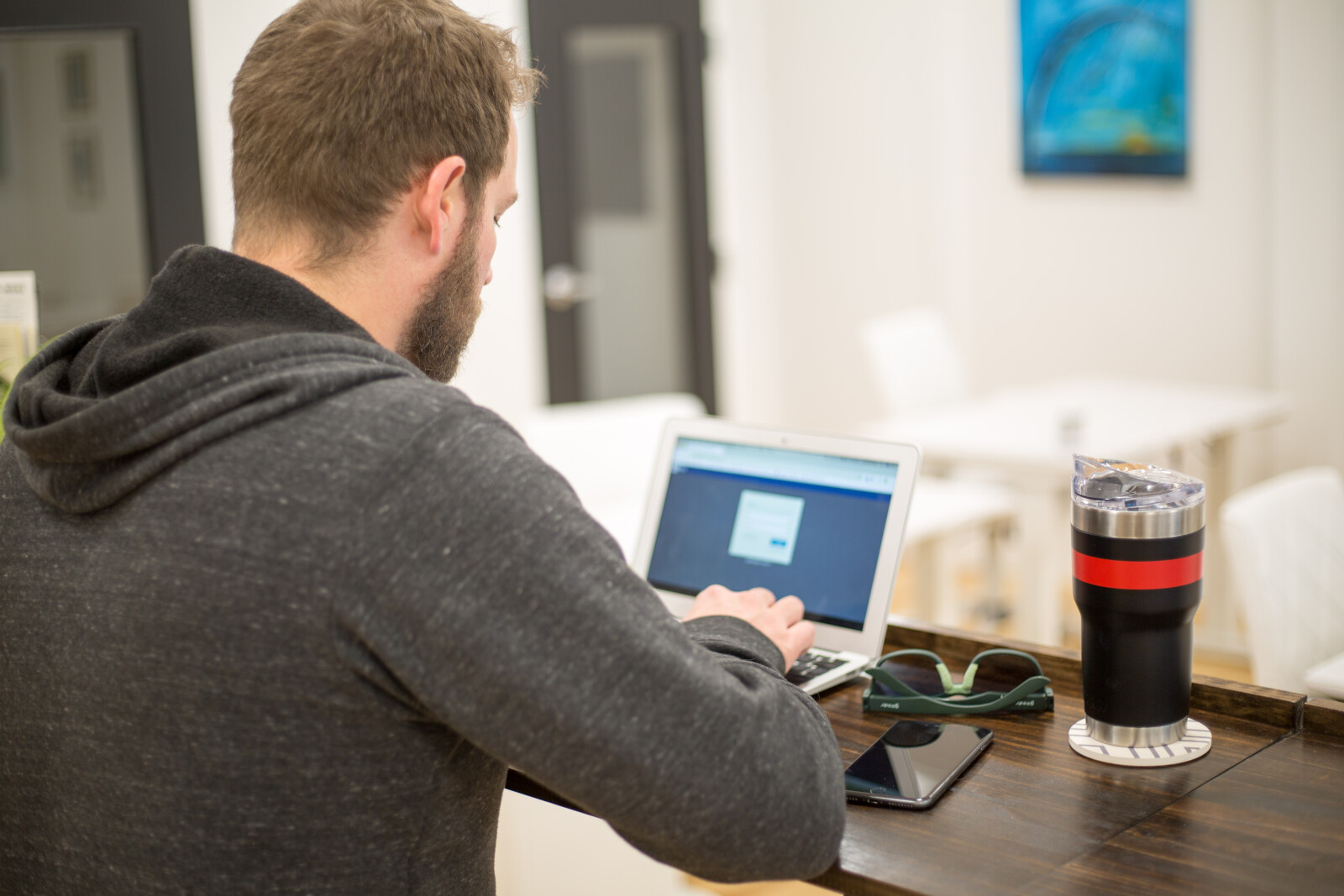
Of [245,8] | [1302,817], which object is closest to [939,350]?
[245,8]

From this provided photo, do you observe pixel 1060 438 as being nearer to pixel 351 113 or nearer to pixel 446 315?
pixel 446 315

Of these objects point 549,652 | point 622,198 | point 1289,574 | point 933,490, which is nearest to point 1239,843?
point 549,652

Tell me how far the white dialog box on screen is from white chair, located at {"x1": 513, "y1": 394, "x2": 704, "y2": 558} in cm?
107

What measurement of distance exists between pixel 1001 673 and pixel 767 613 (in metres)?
0.31

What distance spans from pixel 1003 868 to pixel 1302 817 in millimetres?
251

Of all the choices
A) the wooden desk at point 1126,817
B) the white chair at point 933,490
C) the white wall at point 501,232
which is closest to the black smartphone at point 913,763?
the wooden desk at point 1126,817

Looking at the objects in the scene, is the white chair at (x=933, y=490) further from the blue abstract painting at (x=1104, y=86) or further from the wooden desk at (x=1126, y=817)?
the wooden desk at (x=1126, y=817)

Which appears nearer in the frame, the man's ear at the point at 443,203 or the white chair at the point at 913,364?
the man's ear at the point at 443,203

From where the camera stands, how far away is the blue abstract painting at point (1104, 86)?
4.04 m

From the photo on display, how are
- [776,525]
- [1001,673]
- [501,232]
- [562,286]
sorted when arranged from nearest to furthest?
[1001,673], [776,525], [501,232], [562,286]

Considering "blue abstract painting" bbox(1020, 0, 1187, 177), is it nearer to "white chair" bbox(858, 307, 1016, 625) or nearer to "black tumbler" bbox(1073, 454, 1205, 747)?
"white chair" bbox(858, 307, 1016, 625)

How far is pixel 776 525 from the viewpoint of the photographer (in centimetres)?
142

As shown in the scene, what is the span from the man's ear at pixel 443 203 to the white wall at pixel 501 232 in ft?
7.40

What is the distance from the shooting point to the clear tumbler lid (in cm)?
110
